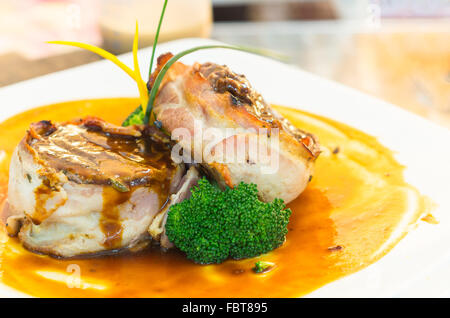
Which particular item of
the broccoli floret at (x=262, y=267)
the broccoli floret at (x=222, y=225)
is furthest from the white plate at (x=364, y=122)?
the broccoli floret at (x=222, y=225)

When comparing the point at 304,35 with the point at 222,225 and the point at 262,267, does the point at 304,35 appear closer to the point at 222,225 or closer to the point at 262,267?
the point at 222,225

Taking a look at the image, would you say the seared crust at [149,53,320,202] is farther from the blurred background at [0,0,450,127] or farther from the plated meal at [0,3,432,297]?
the blurred background at [0,0,450,127]

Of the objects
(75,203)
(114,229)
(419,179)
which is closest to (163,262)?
(114,229)

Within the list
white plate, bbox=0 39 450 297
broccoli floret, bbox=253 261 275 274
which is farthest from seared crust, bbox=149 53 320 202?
white plate, bbox=0 39 450 297

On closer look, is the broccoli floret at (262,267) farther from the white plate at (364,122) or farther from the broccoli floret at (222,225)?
the white plate at (364,122)

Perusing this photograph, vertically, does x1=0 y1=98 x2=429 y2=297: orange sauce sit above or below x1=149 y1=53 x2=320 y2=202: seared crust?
below

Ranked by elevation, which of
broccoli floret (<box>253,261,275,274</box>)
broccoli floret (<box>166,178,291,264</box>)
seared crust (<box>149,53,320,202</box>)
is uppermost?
seared crust (<box>149,53,320,202</box>)

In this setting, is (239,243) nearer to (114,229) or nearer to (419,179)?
(114,229)
